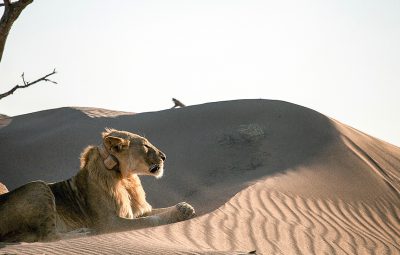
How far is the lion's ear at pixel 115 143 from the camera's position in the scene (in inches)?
381

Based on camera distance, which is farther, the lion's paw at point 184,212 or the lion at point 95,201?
the lion's paw at point 184,212

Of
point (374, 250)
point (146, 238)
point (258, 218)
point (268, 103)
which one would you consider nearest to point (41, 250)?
point (146, 238)

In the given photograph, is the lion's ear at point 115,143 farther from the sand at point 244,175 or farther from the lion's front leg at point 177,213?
the sand at point 244,175

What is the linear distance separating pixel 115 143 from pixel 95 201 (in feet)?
2.58

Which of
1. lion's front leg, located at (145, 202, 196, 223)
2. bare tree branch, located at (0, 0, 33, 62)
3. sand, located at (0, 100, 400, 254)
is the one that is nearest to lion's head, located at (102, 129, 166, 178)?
lion's front leg, located at (145, 202, 196, 223)

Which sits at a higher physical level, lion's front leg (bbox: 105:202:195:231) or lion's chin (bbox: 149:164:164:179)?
lion's chin (bbox: 149:164:164:179)

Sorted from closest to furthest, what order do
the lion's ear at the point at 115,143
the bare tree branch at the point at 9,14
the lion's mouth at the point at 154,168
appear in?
the bare tree branch at the point at 9,14
the lion's ear at the point at 115,143
the lion's mouth at the point at 154,168

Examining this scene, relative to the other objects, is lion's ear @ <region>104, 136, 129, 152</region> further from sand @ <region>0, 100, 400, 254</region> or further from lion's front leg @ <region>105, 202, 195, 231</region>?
sand @ <region>0, 100, 400, 254</region>

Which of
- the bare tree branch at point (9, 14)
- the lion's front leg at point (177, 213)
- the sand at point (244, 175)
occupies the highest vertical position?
the bare tree branch at point (9, 14)

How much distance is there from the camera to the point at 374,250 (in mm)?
11133

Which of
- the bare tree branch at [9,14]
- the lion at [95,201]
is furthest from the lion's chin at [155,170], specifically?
the bare tree branch at [9,14]

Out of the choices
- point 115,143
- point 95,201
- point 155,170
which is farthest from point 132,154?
point 95,201

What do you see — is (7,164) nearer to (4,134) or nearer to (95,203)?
(4,134)

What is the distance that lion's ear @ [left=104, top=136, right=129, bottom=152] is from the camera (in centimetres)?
969
